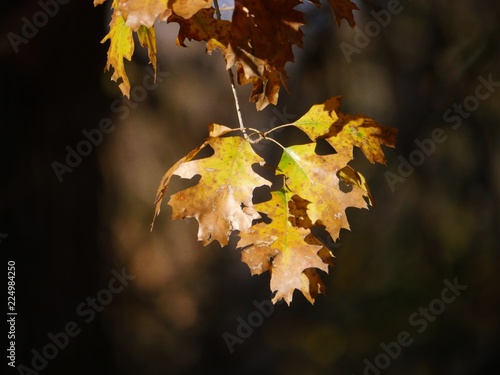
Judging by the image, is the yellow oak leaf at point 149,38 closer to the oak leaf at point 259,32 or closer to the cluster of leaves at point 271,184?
the cluster of leaves at point 271,184

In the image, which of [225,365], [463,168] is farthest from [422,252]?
[225,365]

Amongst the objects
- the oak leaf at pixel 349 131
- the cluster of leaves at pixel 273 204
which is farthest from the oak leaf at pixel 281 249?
the oak leaf at pixel 349 131

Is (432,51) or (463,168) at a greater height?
(432,51)

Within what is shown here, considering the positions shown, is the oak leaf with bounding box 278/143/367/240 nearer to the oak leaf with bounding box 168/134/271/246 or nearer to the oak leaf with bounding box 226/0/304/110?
the oak leaf with bounding box 168/134/271/246

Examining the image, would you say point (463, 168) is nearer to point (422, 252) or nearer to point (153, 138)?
point (422, 252)

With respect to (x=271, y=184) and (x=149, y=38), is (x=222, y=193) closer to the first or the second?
(x=271, y=184)

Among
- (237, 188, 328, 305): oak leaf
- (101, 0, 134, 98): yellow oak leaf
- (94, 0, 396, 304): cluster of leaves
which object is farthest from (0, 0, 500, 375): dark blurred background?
(237, 188, 328, 305): oak leaf
